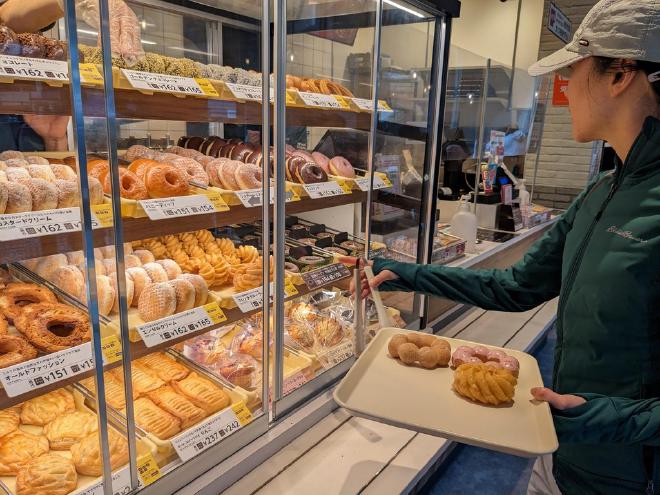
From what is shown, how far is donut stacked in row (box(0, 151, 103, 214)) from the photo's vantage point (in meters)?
1.17

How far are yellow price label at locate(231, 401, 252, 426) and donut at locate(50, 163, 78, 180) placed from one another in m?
0.91

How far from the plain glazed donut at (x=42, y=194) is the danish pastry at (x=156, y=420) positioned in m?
0.74

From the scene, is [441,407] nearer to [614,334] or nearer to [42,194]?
[614,334]

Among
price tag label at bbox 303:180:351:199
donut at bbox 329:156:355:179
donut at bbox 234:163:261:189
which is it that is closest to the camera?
donut at bbox 234:163:261:189

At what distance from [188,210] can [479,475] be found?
5.59 ft

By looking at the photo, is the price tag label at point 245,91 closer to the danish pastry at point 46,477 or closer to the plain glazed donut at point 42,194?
the plain glazed donut at point 42,194

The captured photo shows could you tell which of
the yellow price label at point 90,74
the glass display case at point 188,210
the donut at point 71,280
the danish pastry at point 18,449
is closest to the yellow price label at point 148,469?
the glass display case at point 188,210

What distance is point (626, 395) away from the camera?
1158 mm

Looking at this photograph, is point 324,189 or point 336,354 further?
point 336,354

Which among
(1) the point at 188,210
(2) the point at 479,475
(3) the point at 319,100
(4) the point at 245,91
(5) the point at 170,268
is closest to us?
(1) the point at 188,210

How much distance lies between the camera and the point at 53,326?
1.35m

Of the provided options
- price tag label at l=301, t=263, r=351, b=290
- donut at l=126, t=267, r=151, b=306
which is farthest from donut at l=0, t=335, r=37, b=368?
price tag label at l=301, t=263, r=351, b=290

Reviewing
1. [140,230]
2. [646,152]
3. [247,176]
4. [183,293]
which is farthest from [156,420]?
[646,152]

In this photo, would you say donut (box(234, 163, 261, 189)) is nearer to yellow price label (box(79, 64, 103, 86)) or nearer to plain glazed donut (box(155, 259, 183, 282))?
plain glazed donut (box(155, 259, 183, 282))
